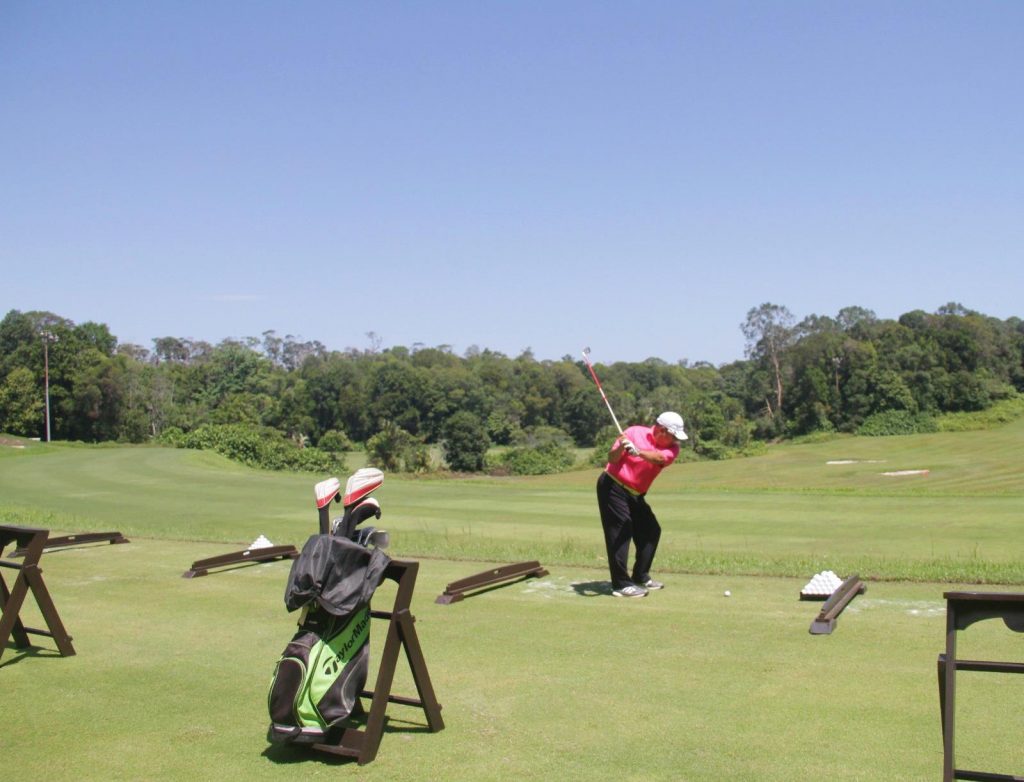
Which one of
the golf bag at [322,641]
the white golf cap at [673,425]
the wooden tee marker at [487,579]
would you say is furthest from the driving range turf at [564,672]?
the white golf cap at [673,425]

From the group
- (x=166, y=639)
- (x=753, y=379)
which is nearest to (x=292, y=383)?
(x=753, y=379)

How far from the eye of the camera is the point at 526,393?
367 ft

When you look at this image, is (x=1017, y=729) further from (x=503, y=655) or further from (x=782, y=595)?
(x=782, y=595)

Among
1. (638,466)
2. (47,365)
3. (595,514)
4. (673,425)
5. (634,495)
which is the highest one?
(47,365)

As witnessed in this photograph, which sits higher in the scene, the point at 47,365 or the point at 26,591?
the point at 47,365

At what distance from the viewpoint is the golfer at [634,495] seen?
31.1 ft

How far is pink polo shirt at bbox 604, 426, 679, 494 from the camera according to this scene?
956cm

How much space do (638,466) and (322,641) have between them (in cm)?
487

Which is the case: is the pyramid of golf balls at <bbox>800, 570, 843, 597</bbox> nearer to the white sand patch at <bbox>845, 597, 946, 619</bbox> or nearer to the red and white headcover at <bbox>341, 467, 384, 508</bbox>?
the white sand patch at <bbox>845, 597, 946, 619</bbox>

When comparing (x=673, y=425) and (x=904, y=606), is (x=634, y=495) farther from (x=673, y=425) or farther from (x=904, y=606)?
(x=904, y=606)

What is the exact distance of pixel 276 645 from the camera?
25.2 feet

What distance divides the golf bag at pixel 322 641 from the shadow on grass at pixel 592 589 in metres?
4.53

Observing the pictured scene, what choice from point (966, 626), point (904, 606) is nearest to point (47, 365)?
point (904, 606)

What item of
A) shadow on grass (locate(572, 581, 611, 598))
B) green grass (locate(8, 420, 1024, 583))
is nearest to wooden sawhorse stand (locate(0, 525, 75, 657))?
shadow on grass (locate(572, 581, 611, 598))
